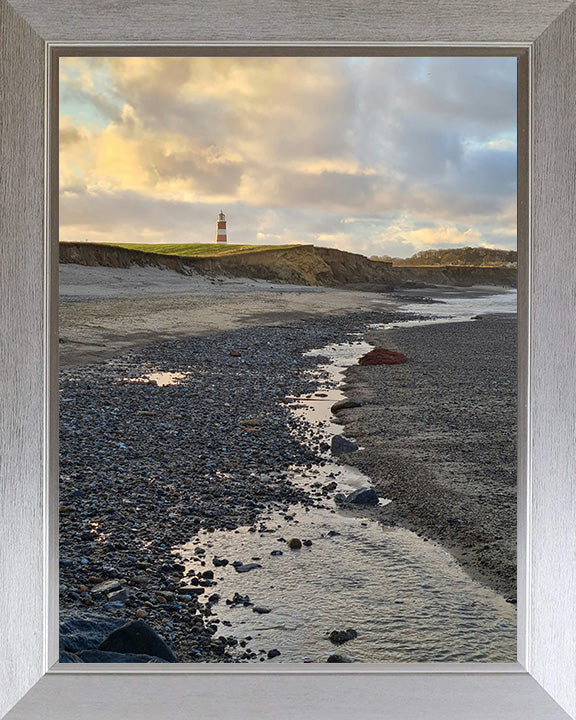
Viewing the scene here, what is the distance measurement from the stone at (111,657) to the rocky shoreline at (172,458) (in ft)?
0.43

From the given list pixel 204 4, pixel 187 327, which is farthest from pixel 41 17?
pixel 187 327

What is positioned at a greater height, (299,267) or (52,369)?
(299,267)

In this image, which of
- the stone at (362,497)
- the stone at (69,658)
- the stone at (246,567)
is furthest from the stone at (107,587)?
the stone at (362,497)

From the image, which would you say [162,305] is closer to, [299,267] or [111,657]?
[299,267]

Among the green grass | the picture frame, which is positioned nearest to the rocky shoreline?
the green grass

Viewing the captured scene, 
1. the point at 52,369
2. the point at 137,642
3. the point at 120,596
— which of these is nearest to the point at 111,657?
the point at 137,642

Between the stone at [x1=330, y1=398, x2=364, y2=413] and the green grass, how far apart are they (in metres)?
0.58

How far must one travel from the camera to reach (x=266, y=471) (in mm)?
2225

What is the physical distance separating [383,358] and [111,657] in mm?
1335

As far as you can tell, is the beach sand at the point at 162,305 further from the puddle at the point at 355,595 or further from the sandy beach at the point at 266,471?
the puddle at the point at 355,595

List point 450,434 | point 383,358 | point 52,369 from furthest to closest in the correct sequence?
point 383,358 → point 450,434 → point 52,369

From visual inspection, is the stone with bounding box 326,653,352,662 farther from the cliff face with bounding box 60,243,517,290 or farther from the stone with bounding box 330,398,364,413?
the cliff face with bounding box 60,243,517,290

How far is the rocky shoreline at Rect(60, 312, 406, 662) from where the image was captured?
2041mm

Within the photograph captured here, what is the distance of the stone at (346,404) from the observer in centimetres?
227
